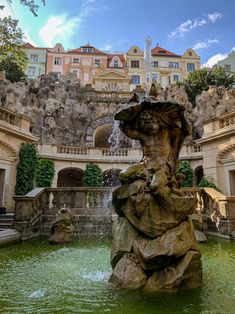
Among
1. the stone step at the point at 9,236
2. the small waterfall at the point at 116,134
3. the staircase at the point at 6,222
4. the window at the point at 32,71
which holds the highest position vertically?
the window at the point at 32,71

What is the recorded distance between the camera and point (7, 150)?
1203 cm

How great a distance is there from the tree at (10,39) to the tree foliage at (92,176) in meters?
8.88

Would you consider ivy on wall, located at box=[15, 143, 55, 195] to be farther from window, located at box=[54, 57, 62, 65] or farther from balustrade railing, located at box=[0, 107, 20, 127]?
window, located at box=[54, 57, 62, 65]

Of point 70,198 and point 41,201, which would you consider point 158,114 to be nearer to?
point 70,198

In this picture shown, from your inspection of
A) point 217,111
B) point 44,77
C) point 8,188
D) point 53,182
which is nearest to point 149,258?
point 8,188

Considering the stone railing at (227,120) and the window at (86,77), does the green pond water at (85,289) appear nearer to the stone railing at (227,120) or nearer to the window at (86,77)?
the stone railing at (227,120)

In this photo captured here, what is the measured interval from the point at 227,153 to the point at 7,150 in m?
11.3

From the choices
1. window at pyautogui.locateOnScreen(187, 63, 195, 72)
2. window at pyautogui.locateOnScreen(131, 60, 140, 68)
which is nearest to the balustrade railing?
window at pyautogui.locateOnScreen(131, 60, 140, 68)

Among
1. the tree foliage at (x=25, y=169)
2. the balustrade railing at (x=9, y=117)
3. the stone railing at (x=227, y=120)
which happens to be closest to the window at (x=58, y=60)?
the balustrade railing at (x=9, y=117)

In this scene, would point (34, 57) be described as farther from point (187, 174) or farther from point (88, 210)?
point (88, 210)

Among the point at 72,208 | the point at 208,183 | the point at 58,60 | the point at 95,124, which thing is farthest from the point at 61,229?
the point at 58,60

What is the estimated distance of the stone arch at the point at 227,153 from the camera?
10.8 meters

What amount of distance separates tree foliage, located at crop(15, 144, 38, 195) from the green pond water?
280 inches

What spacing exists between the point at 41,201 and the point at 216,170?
857 cm
